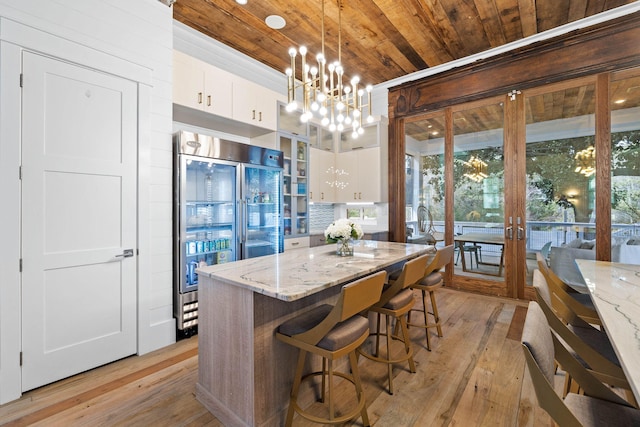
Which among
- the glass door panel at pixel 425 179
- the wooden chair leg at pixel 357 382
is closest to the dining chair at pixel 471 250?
the glass door panel at pixel 425 179

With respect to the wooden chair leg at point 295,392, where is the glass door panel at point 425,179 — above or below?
above

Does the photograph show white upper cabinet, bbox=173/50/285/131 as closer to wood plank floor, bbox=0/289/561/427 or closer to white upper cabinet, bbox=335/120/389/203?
white upper cabinet, bbox=335/120/389/203

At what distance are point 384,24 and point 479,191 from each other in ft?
8.03

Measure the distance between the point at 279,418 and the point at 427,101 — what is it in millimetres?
4327

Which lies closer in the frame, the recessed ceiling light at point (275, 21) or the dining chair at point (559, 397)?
the dining chair at point (559, 397)

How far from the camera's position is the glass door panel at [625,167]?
10.1ft

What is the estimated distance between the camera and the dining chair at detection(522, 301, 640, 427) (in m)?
0.89

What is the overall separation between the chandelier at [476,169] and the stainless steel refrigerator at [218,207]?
2609mm

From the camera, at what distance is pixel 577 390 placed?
1646 millimetres

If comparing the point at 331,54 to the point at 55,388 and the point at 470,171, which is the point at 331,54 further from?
the point at 55,388

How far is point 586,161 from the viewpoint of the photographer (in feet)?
10.9

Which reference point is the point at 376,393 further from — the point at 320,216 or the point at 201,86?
the point at 320,216

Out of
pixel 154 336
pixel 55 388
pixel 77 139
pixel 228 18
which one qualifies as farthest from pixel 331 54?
pixel 55 388

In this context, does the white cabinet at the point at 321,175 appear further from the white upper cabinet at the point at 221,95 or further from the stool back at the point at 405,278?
the stool back at the point at 405,278
